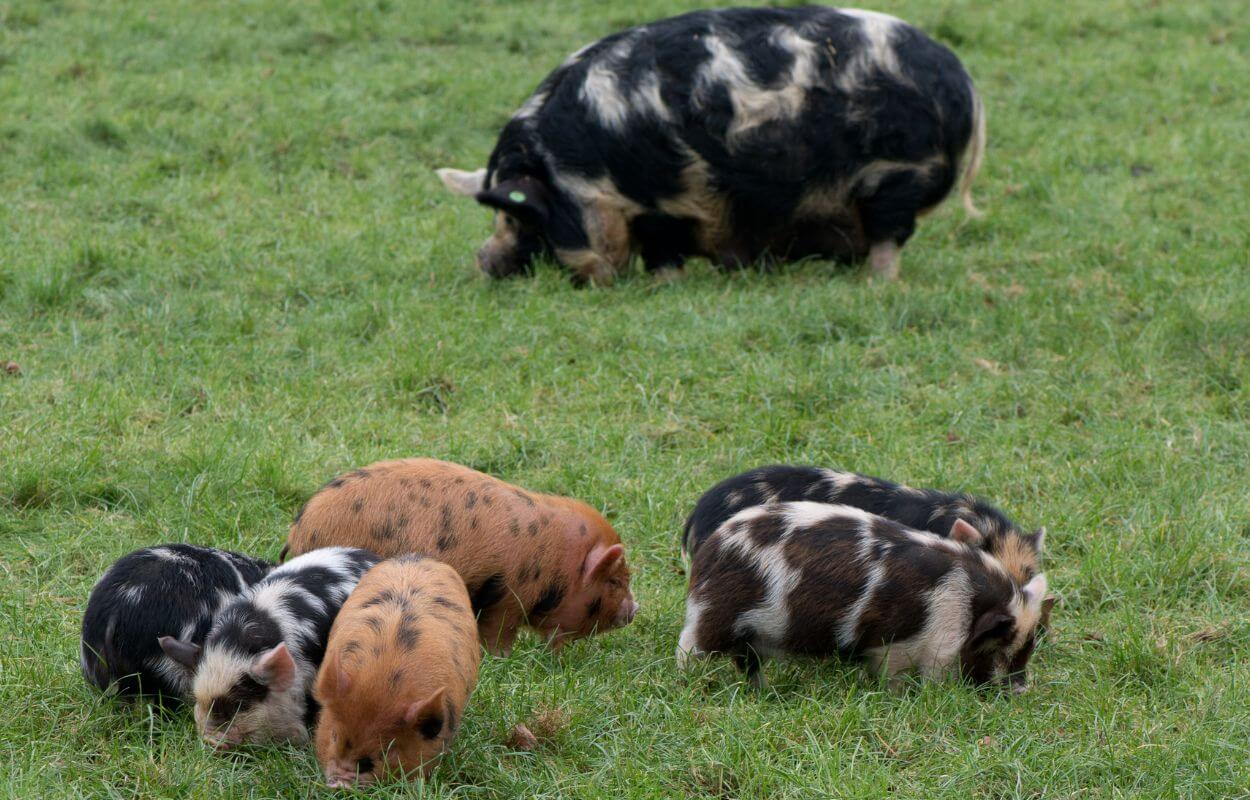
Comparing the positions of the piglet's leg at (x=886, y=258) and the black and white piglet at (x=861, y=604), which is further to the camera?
the piglet's leg at (x=886, y=258)

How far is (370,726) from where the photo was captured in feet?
12.0

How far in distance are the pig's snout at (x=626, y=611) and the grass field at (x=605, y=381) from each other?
0.25ft

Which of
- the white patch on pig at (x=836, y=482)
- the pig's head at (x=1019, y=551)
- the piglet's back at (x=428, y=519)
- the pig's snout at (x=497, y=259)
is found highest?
the piglet's back at (x=428, y=519)

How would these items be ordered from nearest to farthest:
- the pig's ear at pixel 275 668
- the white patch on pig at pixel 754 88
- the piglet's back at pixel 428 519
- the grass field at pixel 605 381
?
the pig's ear at pixel 275 668 → the grass field at pixel 605 381 → the piglet's back at pixel 428 519 → the white patch on pig at pixel 754 88

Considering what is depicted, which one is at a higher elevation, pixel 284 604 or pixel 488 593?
pixel 284 604

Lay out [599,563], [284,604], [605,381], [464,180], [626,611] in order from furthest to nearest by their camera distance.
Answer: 1. [464,180]
2. [605,381]
3. [626,611]
4. [599,563]
5. [284,604]

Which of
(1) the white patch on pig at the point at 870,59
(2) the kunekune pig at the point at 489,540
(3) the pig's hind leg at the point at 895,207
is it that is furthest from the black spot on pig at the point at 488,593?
(1) the white patch on pig at the point at 870,59

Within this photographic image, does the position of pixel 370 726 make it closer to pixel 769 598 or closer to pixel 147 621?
pixel 147 621

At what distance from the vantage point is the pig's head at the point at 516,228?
8.62 meters

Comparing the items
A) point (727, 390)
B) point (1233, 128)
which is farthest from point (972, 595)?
point (1233, 128)

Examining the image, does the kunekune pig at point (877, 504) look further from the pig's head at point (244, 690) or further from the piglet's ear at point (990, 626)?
the pig's head at point (244, 690)

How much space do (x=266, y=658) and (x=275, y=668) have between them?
0.15ft

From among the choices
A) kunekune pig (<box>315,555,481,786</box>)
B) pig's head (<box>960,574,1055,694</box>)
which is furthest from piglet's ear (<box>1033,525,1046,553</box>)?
kunekune pig (<box>315,555,481,786</box>)

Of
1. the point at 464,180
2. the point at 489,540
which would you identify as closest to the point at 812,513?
the point at 489,540
